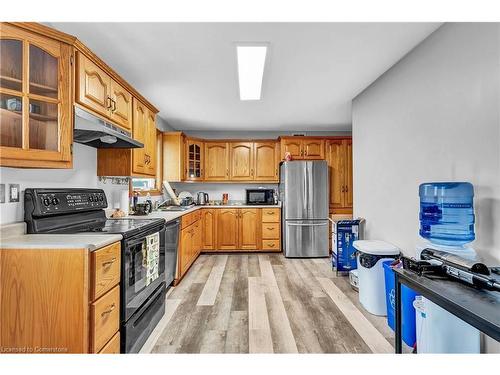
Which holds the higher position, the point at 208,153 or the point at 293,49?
the point at 293,49

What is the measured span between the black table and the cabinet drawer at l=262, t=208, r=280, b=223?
3236 millimetres

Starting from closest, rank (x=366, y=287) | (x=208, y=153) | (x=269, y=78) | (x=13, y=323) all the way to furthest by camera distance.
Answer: (x=13, y=323) → (x=366, y=287) → (x=269, y=78) → (x=208, y=153)

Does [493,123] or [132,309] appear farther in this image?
[132,309]

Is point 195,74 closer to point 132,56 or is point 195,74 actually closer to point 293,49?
point 132,56

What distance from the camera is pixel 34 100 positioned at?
4.84 ft

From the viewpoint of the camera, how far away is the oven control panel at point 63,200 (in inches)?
64.2

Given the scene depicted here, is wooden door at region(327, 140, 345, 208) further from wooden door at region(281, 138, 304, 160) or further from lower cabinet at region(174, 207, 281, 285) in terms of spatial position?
lower cabinet at region(174, 207, 281, 285)

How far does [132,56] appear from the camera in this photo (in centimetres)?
227

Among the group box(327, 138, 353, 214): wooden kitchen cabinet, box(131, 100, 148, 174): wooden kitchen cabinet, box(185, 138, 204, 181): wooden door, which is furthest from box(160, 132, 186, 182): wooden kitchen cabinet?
box(327, 138, 353, 214): wooden kitchen cabinet

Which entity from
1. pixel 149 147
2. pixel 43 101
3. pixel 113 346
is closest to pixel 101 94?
pixel 43 101

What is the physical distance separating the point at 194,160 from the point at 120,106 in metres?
2.54

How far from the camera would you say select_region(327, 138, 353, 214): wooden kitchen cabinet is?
4.68 meters
